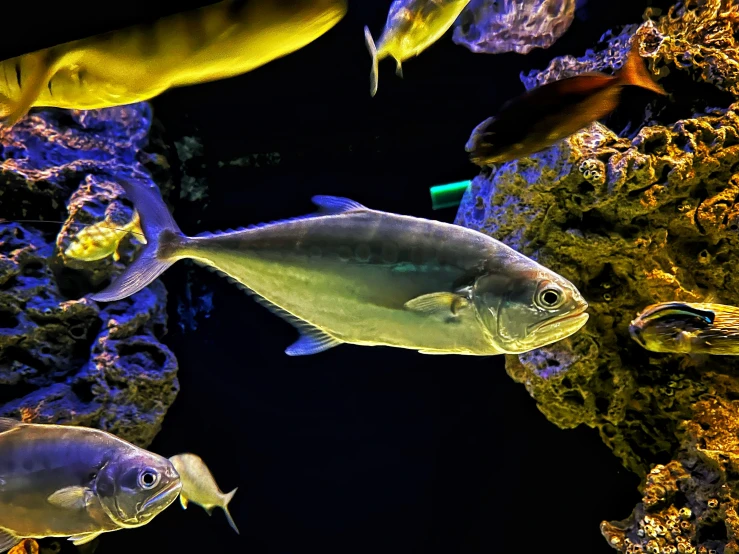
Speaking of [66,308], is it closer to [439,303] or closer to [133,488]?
[133,488]

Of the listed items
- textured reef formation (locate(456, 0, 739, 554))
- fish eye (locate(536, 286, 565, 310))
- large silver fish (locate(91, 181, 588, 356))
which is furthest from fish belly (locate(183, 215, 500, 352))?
textured reef formation (locate(456, 0, 739, 554))

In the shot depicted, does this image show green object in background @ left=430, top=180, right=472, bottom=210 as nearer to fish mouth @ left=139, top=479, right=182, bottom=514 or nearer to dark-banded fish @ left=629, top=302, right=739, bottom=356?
dark-banded fish @ left=629, top=302, right=739, bottom=356

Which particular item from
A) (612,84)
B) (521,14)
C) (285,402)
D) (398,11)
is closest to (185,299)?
(285,402)

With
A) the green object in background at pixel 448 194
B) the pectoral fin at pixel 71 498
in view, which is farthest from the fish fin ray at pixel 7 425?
the green object in background at pixel 448 194

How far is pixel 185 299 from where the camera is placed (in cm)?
343

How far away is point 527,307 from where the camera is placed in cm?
125

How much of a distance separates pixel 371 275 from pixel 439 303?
19 centimetres

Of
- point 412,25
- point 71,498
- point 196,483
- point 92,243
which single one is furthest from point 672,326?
point 196,483

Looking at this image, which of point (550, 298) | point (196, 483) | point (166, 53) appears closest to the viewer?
point (166, 53)

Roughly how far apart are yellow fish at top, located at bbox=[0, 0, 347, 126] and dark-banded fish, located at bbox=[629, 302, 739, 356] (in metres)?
1.56

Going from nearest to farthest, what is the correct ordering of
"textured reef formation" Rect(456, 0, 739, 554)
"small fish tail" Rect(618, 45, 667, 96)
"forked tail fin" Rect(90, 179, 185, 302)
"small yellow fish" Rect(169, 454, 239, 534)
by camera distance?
"forked tail fin" Rect(90, 179, 185, 302), "small fish tail" Rect(618, 45, 667, 96), "textured reef formation" Rect(456, 0, 739, 554), "small yellow fish" Rect(169, 454, 239, 534)

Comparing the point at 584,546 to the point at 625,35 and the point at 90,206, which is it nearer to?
the point at 625,35

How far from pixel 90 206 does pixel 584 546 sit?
12.0 ft

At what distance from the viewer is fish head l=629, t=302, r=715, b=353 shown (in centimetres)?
175
